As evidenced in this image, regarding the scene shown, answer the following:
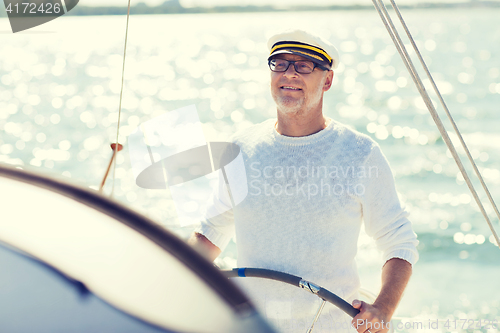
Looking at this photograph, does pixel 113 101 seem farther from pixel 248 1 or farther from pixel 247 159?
pixel 248 1

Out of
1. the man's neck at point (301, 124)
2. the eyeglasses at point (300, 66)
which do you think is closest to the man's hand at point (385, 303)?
the man's neck at point (301, 124)

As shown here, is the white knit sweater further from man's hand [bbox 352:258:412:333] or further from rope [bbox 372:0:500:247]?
rope [bbox 372:0:500:247]

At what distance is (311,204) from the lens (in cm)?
176

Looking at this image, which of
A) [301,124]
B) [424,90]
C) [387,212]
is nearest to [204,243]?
[301,124]

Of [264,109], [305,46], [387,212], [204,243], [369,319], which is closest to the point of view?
[369,319]

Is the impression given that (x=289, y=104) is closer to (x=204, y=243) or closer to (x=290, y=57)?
(x=290, y=57)

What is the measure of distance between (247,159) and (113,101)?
14590 mm

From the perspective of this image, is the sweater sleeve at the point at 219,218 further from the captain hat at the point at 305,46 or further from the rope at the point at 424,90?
the rope at the point at 424,90

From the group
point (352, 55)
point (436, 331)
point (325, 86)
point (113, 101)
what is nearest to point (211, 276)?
point (325, 86)

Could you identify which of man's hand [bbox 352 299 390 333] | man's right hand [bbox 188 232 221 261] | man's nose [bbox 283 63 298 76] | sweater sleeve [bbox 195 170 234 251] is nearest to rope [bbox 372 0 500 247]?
man's nose [bbox 283 63 298 76]

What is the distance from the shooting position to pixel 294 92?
183 centimetres

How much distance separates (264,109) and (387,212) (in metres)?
12.8

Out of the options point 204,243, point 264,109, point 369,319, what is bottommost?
point 369,319

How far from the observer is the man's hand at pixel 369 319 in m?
1.53
